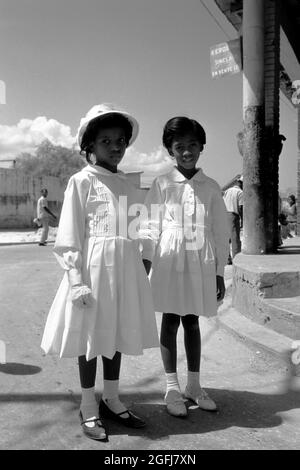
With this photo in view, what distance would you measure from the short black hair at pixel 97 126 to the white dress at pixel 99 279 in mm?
166

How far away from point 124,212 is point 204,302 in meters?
0.74

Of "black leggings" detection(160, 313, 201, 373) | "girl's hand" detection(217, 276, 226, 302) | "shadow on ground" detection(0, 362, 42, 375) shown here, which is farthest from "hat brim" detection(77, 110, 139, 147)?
"shadow on ground" detection(0, 362, 42, 375)

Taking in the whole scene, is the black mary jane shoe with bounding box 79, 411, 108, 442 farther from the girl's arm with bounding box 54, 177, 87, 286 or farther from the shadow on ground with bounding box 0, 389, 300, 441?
the girl's arm with bounding box 54, 177, 87, 286

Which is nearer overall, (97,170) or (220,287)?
(97,170)

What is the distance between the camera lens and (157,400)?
10.0ft

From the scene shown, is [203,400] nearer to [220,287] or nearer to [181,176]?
[220,287]

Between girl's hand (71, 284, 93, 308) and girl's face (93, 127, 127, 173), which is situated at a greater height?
girl's face (93, 127, 127, 173)

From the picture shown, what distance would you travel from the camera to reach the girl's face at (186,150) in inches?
114

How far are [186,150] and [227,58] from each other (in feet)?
13.1

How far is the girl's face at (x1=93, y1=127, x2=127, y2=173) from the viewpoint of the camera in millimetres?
2654

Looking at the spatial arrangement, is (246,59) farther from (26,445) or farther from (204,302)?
(26,445)

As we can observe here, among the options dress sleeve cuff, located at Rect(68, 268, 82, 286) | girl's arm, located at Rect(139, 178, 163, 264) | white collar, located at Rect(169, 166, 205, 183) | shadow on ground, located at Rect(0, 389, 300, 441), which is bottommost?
shadow on ground, located at Rect(0, 389, 300, 441)

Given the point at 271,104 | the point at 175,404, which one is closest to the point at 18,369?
the point at 175,404

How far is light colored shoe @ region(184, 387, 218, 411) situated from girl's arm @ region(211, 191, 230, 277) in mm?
756
